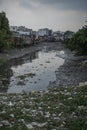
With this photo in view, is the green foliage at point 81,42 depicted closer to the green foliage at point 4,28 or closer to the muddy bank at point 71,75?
the muddy bank at point 71,75

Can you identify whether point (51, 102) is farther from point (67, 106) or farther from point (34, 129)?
point (34, 129)

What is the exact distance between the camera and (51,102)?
663 inches

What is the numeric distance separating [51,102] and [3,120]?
485 centimetres

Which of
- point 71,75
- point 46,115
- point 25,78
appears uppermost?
point 46,115

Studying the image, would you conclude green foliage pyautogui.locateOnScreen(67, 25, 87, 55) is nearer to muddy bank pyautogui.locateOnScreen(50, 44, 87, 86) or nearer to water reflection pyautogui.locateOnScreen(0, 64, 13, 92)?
muddy bank pyautogui.locateOnScreen(50, 44, 87, 86)

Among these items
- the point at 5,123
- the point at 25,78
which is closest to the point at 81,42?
the point at 25,78

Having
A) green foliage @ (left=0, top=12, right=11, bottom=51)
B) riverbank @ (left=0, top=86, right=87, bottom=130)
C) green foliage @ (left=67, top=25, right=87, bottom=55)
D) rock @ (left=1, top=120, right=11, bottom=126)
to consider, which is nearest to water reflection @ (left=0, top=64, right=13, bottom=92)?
riverbank @ (left=0, top=86, right=87, bottom=130)

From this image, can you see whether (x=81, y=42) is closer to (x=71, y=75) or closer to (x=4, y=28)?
(x=4, y=28)

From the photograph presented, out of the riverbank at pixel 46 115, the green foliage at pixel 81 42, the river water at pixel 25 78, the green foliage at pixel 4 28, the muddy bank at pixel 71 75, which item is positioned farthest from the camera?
the green foliage at pixel 4 28

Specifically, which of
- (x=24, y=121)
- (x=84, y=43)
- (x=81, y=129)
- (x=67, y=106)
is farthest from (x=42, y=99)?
(x=84, y=43)

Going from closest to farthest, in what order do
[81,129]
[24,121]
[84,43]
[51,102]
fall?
[81,129]
[24,121]
[51,102]
[84,43]

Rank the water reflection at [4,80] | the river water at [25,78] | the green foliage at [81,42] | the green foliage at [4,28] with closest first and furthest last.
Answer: the water reflection at [4,80] < the river water at [25,78] < the green foliage at [81,42] < the green foliage at [4,28]

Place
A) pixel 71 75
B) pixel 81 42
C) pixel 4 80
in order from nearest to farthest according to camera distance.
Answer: pixel 4 80 < pixel 71 75 < pixel 81 42

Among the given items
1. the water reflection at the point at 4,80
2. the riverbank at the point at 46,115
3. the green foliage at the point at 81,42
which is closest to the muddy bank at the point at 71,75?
the water reflection at the point at 4,80
